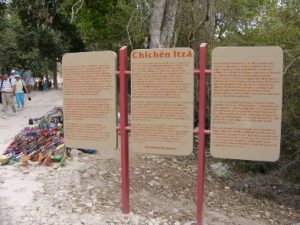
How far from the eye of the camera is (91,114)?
18.2 feet

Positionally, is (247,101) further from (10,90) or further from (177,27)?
(10,90)

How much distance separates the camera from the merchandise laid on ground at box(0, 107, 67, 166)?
7.77 metres

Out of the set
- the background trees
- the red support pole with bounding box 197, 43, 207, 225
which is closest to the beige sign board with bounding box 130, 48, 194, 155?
the red support pole with bounding box 197, 43, 207, 225

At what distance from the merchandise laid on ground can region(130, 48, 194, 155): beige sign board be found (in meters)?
2.80

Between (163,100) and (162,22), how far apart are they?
468 centimetres

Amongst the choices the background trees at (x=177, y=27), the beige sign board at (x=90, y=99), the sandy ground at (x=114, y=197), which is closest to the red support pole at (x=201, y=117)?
the sandy ground at (x=114, y=197)

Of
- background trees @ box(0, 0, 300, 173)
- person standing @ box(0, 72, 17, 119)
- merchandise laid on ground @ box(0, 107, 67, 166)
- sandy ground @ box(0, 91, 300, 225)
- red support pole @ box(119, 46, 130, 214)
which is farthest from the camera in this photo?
person standing @ box(0, 72, 17, 119)

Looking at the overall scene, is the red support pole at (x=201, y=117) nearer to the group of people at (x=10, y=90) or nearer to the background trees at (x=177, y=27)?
the background trees at (x=177, y=27)

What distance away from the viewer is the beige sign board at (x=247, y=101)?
15.7 ft

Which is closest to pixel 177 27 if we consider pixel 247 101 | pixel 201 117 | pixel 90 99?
pixel 90 99

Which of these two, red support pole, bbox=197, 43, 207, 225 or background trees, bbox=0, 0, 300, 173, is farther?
background trees, bbox=0, 0, 300, 173

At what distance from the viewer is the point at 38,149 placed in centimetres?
834

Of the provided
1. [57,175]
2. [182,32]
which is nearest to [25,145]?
[57,175]

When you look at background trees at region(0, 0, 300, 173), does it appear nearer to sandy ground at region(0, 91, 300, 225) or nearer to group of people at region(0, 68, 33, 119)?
sandy ground at region(0, 91, 300, 225)
